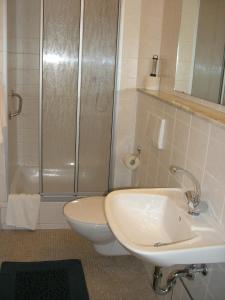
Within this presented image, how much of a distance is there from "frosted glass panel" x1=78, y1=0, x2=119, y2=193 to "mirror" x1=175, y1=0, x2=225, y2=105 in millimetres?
857

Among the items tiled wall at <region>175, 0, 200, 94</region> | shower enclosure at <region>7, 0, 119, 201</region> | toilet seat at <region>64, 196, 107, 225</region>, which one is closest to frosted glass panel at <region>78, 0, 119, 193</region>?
shower enclosure at <region>7, 0, 119, 201</region>

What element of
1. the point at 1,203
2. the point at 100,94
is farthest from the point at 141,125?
the point at 1,203

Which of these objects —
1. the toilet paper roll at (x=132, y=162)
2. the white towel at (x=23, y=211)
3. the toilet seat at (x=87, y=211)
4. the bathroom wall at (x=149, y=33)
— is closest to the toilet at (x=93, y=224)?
the toilet seat at (x=87, y=211)

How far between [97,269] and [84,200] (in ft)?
1.64

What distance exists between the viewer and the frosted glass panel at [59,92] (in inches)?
113

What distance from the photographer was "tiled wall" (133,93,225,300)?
1400 mm

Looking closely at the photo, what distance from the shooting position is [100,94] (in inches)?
119

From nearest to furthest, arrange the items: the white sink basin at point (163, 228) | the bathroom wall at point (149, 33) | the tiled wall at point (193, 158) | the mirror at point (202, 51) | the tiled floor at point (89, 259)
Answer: the white sink basin at point (163, 228) < the tiled wall at point (193, 158) < the mirror at point (202, 51) < the tiled floor at point (89, 259) < the bathroom wall at point (149, 33)

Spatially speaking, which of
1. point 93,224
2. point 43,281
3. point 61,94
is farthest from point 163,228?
point 61,94

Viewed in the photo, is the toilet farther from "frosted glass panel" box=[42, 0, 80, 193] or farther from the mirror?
the mirror

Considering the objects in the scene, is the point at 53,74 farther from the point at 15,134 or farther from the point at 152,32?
the point at 152,32

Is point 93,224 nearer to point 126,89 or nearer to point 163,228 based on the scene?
point 163,228

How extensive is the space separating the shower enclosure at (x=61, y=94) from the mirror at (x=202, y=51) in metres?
0.87

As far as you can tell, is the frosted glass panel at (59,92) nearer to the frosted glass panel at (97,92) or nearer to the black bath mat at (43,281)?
the frosted glass panel at (97,92)
